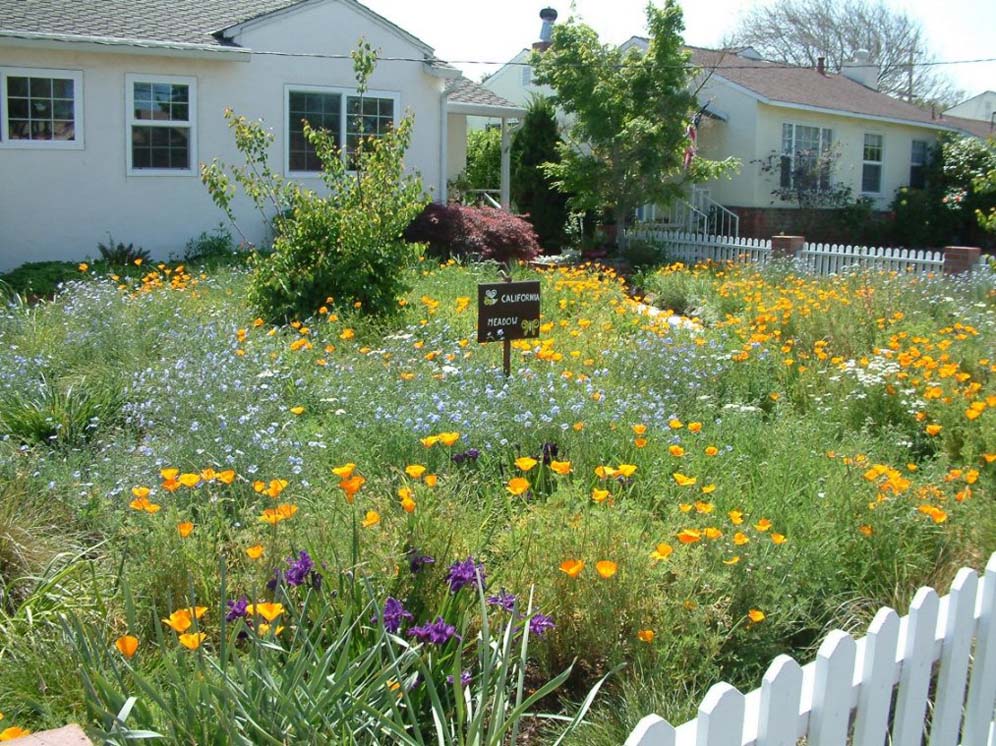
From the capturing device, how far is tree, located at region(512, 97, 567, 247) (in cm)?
2159

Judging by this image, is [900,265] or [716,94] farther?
[716,94]

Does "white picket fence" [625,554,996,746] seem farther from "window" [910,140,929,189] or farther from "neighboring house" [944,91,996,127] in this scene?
"neighboring house" [944,91,996,127]

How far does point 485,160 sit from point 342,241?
16756 millimetres

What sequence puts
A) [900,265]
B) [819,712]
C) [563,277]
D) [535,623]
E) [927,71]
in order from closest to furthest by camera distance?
[819,712], [535,623], [563,277], [900,265], [927,71]

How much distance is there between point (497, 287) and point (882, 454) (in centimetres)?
248

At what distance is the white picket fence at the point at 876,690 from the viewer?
221 cm

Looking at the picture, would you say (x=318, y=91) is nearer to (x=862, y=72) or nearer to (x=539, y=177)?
(x=539, y=177)

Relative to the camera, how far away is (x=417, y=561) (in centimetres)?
335

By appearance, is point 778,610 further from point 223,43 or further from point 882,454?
point 223,43

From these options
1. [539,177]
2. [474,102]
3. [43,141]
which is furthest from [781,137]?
[43,141]

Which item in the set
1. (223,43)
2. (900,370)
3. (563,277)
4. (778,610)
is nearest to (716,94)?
(223,43)

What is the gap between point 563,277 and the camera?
38.9 feet

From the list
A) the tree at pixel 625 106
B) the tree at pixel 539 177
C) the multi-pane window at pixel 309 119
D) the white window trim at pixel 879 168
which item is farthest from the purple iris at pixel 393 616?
the white window trim at pixel 879 168

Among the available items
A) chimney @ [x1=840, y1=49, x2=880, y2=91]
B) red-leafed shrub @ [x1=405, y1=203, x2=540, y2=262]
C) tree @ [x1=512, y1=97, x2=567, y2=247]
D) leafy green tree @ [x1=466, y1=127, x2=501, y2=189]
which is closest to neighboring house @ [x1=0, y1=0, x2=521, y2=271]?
red-leafed shrub @ [x1=405, y1=203, x2=540, y2=262]
